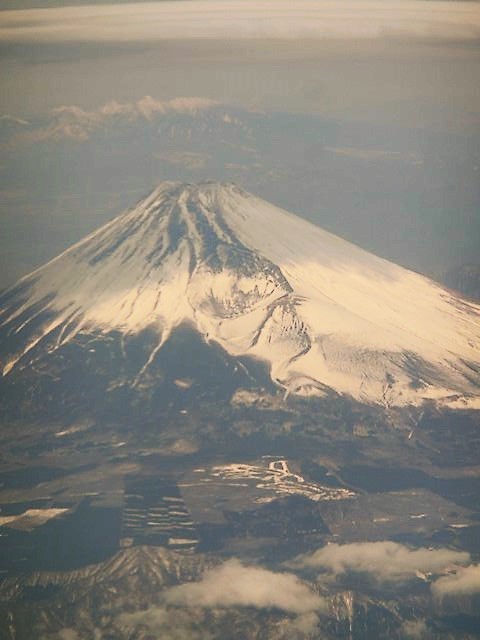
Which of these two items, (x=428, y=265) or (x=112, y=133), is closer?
(x=112, y=133)

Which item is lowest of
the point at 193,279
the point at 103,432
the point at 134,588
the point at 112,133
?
the point at 134,588

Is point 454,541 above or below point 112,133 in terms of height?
below

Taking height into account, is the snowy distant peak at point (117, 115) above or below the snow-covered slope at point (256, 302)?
above

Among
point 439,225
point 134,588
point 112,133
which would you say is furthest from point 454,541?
point 439,225

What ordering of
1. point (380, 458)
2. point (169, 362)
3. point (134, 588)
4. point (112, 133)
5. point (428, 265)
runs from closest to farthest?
point (134, 588) < point (380, 458) < point (169, 362) < point (112, 133) < point (428, 265)

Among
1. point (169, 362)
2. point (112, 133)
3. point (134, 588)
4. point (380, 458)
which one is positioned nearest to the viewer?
point (134, 588)

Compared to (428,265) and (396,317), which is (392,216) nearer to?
(428,265)

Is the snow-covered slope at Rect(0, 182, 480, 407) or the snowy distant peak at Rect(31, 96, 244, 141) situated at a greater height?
the snowy distant peak at Rect(31, 96, 244, 141)
